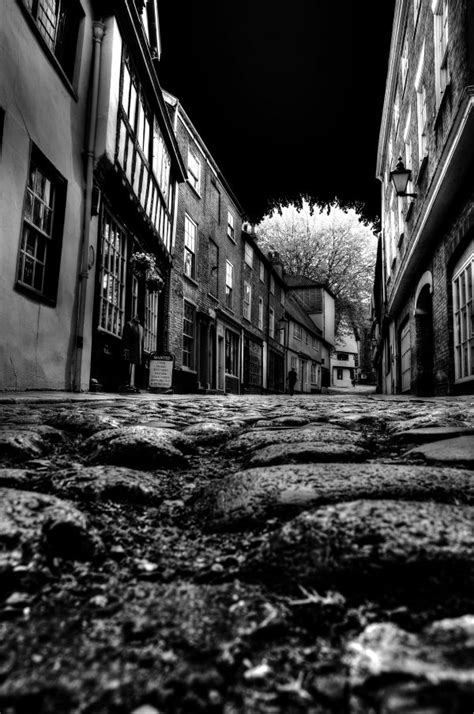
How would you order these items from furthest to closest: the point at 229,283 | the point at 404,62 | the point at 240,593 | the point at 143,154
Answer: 1. the point at 229,283
2. the point at 404,62
3. the point at 143,154
4. the point at 240,593

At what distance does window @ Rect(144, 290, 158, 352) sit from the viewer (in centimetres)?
1082

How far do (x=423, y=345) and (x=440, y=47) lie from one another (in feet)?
18.0

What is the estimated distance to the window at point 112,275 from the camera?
25.8ft

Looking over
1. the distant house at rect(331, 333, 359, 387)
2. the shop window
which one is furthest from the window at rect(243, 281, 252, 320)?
the distant house at rect(331, 333, 359, 387)

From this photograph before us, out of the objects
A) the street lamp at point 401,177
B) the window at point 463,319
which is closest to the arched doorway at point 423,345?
the street lamp at point 401,177

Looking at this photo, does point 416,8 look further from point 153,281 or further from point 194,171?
point 194,171

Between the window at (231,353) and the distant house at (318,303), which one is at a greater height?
the distant house at (318,303)

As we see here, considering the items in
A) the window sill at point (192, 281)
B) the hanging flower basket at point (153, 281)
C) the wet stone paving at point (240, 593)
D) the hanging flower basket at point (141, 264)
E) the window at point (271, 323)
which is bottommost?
the wet stone paving at point (240, 593)

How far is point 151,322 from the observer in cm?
1127

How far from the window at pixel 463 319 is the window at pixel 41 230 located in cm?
561

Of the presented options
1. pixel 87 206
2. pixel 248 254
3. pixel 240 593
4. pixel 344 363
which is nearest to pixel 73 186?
pixel 87 206

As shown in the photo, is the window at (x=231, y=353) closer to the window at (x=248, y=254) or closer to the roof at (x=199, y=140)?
the window at (x=248, y=254)

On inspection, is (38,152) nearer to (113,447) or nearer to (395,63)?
(113,447)

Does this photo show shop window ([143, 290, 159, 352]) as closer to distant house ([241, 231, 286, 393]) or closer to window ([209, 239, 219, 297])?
window ([209, 239, 219, 297])
